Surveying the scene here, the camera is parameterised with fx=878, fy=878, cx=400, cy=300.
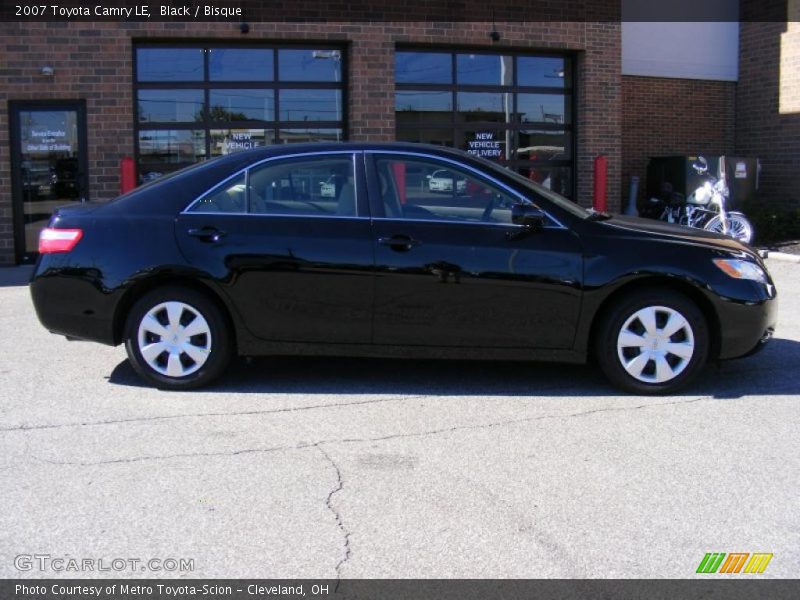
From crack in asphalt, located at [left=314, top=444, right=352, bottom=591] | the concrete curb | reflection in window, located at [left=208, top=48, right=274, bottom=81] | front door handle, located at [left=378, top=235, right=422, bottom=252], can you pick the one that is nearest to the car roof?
front door handle, located at [left=378, top=235, right=422, bottom=252]

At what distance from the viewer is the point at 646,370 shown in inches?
229

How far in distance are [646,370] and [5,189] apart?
997 centimetres

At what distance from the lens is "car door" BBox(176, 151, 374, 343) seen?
19.0ft

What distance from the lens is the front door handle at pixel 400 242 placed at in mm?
5770

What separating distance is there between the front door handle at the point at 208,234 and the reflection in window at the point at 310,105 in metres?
7.79

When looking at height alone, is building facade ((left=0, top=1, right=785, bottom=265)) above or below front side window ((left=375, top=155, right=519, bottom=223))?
above

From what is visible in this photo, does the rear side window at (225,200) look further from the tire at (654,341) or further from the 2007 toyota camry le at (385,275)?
the tire at (654,341)

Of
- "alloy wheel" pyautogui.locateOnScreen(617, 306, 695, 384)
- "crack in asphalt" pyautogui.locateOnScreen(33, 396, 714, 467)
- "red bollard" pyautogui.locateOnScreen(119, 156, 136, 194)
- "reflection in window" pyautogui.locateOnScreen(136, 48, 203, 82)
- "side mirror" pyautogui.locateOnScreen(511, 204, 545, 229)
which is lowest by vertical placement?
"crack in asphalt" pyautogui.locateOnScreen(33, 396, 714, 467)

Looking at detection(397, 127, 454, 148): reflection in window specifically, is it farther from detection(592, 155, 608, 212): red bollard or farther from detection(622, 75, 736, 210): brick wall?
detection(622, 75, 736, 210): brick wall

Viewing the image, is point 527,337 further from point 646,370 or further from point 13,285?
point 13,285

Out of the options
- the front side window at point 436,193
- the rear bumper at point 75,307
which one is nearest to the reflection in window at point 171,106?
the rear bumper at point 75,307

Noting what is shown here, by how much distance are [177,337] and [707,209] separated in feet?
35.5

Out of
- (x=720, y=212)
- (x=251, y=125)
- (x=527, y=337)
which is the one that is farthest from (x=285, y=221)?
(x=720, y=212)

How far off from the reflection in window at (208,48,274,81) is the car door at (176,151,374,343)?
7.76 metres
